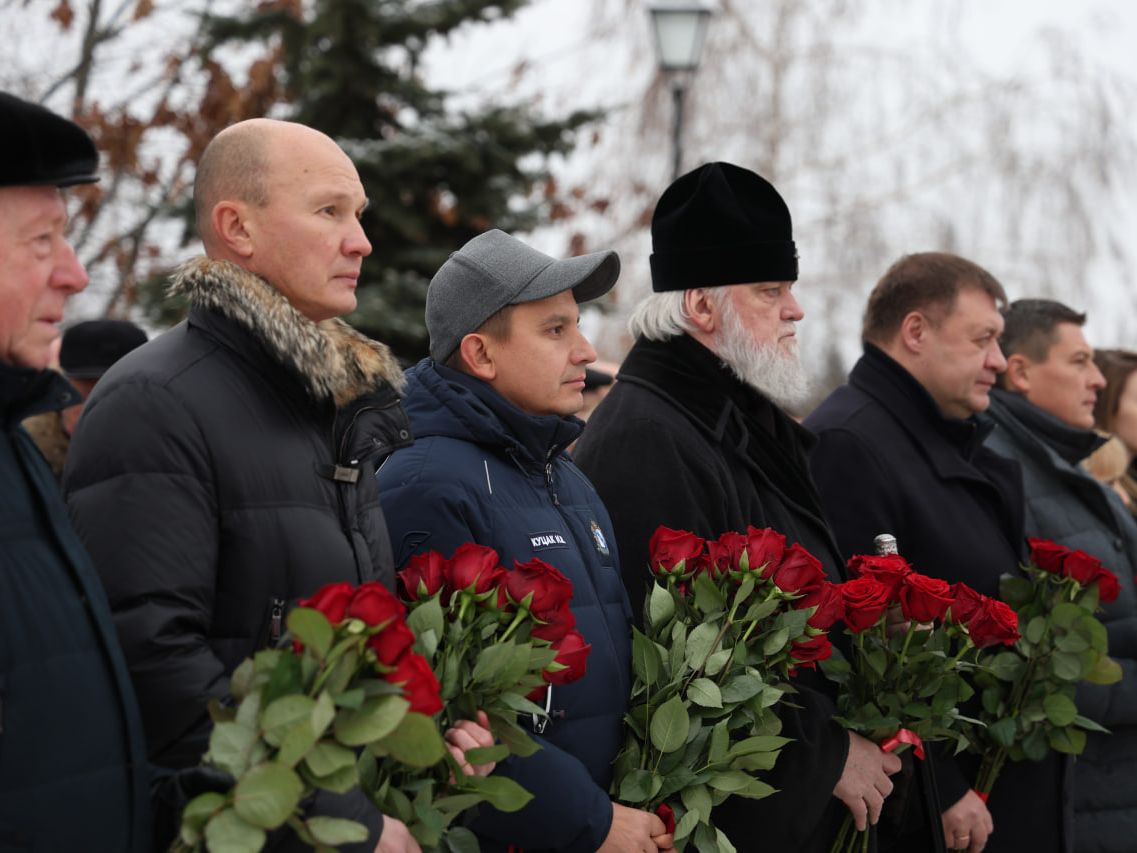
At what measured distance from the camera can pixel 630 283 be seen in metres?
16.8

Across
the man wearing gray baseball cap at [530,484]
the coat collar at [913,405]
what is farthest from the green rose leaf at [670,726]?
the coat collar at [913,405]

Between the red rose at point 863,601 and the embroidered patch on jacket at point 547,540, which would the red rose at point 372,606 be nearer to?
the embroidered patch on jacket at point 547,540

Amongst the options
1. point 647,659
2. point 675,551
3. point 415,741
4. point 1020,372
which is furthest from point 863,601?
point 1020,372

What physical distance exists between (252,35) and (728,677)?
948 centimetres

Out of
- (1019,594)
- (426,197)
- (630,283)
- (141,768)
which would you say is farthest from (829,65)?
(141,768)

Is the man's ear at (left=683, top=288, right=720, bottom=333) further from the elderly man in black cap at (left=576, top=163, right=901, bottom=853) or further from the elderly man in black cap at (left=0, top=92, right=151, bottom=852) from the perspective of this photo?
the elderly man in black cap at (left=0, top=92, right=151, bottom=852)

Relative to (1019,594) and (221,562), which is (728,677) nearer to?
(221,562)

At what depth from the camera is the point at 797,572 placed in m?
3.00

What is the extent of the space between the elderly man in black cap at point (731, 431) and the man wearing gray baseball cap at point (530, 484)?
284 millimetres

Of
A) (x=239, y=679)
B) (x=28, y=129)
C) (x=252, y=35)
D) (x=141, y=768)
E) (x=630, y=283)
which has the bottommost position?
(x=630, y=283)

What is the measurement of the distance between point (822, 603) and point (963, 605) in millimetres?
603

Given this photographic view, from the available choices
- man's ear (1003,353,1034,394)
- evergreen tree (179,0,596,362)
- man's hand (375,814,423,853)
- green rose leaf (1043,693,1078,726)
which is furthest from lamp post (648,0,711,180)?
man's hand (375,814,423,853)

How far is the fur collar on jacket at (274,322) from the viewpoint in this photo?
7.99 ft

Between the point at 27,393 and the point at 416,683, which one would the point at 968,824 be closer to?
the point at 416,683
